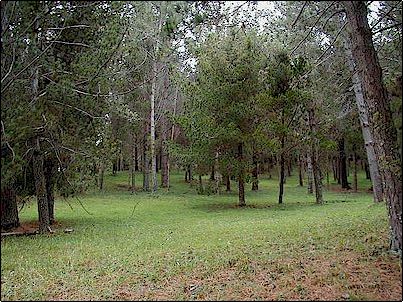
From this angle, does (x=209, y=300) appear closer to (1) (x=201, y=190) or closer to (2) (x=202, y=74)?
(2) (x=202, y=74)

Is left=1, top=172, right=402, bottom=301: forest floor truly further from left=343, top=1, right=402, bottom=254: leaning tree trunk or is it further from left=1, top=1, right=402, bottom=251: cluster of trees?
left=1, top=1, right=402, bottom=251: cluster of trees

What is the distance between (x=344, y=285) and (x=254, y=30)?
53.8ft

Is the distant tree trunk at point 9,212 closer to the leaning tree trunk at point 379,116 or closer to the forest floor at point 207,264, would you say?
the forest floor at point 207,264

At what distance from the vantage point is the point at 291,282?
244 inches

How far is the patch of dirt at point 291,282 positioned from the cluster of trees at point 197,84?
957 mm

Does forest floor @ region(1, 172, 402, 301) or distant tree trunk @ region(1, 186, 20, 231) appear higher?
distant tree trunk @ region(1, 186, 20, 231)

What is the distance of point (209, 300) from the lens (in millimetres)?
5750

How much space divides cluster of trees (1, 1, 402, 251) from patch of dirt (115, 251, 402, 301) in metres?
0.96

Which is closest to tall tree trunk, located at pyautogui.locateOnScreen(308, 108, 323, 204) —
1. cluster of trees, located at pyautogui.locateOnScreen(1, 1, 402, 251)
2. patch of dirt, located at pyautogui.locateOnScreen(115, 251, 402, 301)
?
cluster of trees, located at pyautogui.locateOnScreen(1, 1, 402, 251)

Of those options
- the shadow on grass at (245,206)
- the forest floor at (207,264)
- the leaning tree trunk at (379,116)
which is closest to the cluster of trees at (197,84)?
the leaning tree trunk at (379,116)

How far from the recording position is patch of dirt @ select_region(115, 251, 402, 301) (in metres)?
5.73

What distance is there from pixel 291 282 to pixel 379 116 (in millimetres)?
2872

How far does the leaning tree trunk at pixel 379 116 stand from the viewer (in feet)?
22.2

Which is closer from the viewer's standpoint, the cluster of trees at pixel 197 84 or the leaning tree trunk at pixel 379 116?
the leaning tree trunk at pixel 379 116
